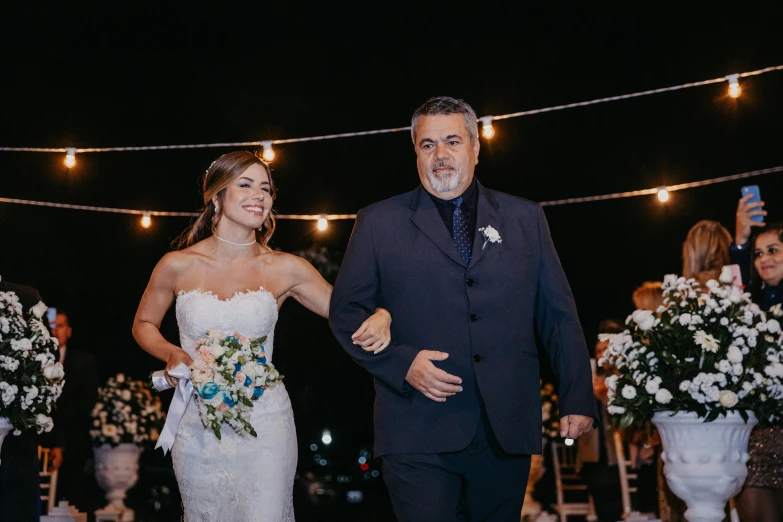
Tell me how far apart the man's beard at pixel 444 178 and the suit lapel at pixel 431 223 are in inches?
3.0

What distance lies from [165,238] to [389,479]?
444 inches

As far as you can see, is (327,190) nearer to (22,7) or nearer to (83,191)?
(83,191)

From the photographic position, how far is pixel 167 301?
4707mm

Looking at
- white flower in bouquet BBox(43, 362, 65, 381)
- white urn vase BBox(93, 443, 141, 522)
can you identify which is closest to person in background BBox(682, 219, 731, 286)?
white flower in bouquet BBox(43, 362, 65, 381)

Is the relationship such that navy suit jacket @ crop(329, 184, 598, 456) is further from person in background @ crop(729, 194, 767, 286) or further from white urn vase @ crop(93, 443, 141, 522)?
Answer: white urn vase @ crop(93, 443, 141, 522)

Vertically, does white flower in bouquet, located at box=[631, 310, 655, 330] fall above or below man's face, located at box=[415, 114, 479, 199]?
below

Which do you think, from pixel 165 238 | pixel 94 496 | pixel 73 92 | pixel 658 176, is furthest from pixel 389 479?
pixel 94 496

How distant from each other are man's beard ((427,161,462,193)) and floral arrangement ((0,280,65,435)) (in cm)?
Answer: 263

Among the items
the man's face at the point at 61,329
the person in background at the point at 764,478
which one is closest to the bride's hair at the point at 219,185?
the person in background at the point at 764,478

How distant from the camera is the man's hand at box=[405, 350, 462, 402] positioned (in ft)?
9.90

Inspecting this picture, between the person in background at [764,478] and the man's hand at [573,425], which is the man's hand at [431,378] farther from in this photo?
the person in background at [764,478]

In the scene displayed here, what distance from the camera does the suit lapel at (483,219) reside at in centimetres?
331

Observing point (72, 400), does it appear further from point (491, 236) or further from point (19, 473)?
point (491, 236)

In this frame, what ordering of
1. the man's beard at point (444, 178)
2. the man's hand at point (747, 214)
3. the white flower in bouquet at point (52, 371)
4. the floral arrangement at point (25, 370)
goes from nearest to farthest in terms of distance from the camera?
the man's beard at point (444, 178)
the floral arrangement at point (25, 370)
the white flower in bouquet at point (52, 371)
the man's hand at point (747, 214)
